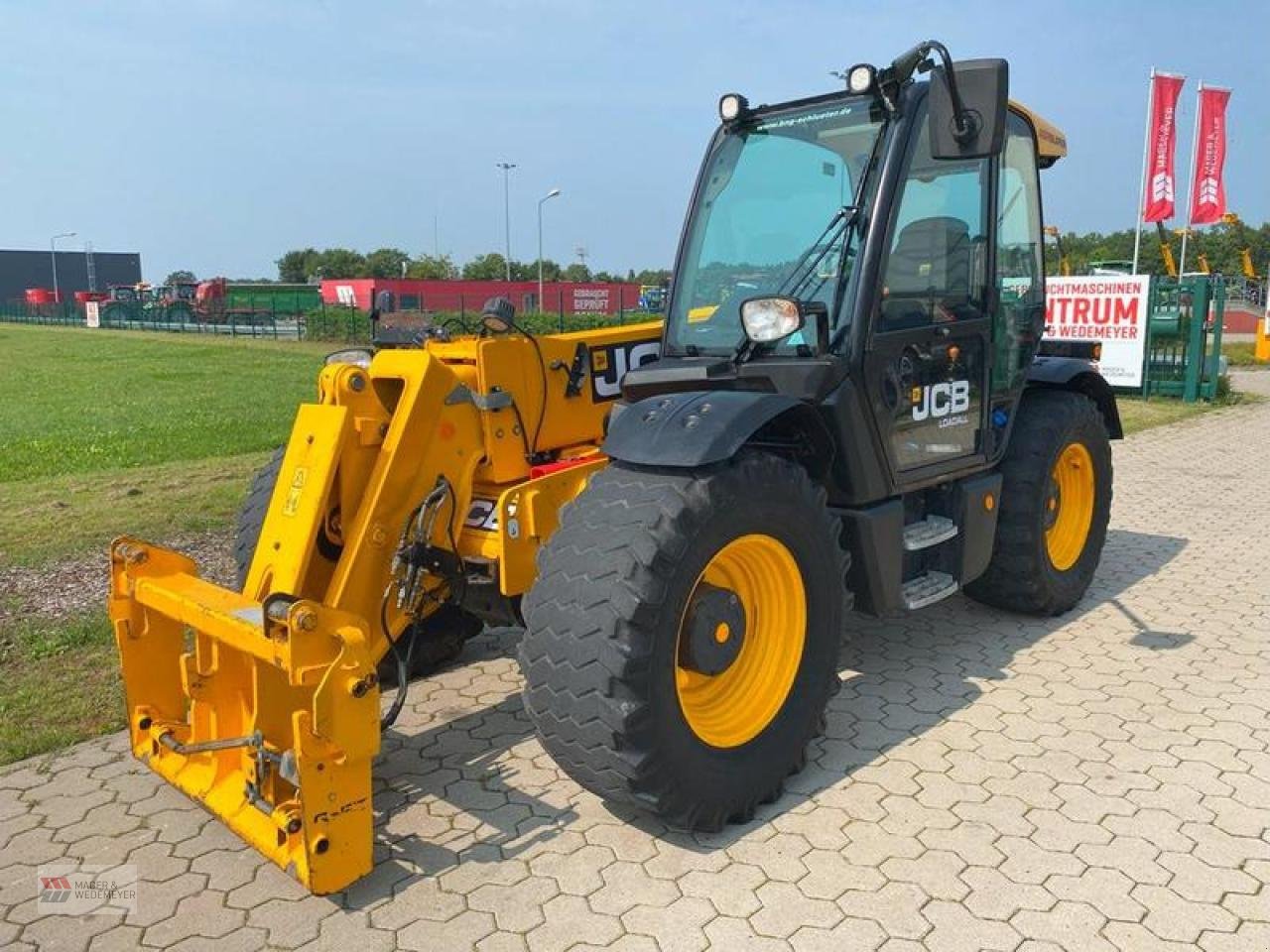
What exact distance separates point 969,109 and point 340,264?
3449 inches

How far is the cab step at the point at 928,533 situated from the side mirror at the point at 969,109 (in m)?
1.58

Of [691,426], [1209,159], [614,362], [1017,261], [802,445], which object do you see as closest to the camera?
[691,426]

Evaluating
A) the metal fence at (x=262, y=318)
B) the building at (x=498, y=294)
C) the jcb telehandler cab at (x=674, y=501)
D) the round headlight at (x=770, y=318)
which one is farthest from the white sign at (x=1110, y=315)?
Result: the building at (x=498, y=294)

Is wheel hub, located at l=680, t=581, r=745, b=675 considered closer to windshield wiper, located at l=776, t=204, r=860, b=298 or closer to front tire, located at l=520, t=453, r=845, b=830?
front tire, located at l=520, t=453, r=845, b=830

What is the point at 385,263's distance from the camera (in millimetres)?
80375

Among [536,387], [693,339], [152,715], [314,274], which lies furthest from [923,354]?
[314,274]

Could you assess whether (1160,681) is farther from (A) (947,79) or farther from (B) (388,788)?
(B) (388,788)

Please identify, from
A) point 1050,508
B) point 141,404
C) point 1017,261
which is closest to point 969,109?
point 1017,261

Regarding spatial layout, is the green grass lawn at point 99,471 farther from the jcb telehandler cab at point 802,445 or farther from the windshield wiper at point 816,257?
the windshield wiper at point 816,257

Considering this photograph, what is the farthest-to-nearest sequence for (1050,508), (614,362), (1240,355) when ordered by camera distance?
(1240,355)
(1050,508)
(614,362)

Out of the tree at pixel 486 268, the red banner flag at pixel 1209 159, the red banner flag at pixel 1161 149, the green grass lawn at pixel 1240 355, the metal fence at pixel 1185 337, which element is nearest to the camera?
the metal fence at pixel 1185 337

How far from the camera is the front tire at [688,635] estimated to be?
9.91 feet

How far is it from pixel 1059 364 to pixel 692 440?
325 centimetres

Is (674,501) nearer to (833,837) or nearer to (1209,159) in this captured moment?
(833,837)
